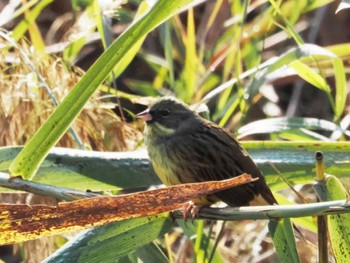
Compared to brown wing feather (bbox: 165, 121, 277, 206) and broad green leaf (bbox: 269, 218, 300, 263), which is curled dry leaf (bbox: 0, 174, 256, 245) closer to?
broad green leaf (bbox: 269, 218, 300, 263)

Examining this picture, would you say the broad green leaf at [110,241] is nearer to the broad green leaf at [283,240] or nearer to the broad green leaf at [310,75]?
the broad green leaf at [283,240]

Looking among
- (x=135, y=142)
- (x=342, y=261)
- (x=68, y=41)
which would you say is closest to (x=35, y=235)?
(x=342, y=261)

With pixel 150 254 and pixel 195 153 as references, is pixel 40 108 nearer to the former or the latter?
pixel 195 153

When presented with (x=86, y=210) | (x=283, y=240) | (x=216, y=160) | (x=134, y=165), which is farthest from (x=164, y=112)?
(x=86, y=210)

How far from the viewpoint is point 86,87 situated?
4.38 feet

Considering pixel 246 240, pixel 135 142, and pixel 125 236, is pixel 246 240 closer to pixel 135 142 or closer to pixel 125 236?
pixel 135 142

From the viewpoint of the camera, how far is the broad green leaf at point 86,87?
1318 mm

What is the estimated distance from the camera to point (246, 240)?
2.45 meters

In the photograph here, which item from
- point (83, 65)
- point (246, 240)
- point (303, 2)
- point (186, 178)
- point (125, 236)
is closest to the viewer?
point (125, 236)

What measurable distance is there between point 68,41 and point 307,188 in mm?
724

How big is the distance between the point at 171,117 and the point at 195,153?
101 mm

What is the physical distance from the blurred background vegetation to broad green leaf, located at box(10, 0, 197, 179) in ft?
1.06

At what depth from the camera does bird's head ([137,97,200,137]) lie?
1.95 meters

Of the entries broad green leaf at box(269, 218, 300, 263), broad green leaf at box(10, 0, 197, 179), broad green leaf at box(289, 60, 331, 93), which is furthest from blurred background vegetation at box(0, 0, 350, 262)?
broad green leaf at box(10, 0, 197, 179)
